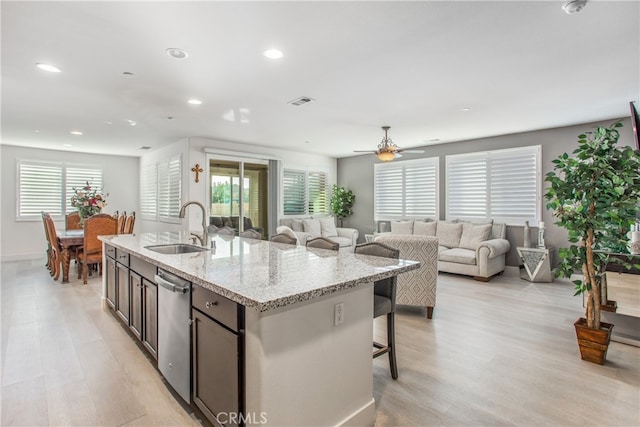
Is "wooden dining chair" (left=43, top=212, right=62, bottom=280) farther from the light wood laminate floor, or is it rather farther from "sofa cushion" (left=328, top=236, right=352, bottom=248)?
"sofa cushion" (left=328, top=236, right=352, bottom=248)

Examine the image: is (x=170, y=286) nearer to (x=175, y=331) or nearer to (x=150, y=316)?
(x=175, y=331)

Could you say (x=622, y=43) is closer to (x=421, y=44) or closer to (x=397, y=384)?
(x=421, y=44)

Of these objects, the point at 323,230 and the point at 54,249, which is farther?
the point at 323,230

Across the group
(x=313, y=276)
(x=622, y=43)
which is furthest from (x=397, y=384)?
(x=622, y=43)

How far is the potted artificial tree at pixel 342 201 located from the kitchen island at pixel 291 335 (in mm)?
6491

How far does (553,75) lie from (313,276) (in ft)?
11.0

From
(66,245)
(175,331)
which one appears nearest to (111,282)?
(175,331)

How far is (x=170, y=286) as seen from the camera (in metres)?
2.06

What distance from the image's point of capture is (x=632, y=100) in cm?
415

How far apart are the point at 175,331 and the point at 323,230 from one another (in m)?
6.06

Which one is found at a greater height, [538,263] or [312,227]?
[312,227]

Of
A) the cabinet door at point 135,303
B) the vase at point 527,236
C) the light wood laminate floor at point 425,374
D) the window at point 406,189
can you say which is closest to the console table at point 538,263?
the vase at point 527,236

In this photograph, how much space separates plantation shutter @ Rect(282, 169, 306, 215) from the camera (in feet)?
26.5

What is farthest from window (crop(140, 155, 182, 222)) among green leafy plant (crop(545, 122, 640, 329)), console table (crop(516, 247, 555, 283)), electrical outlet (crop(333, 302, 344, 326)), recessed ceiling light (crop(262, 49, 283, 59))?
console table (crop(516, 247, 555, 283))
